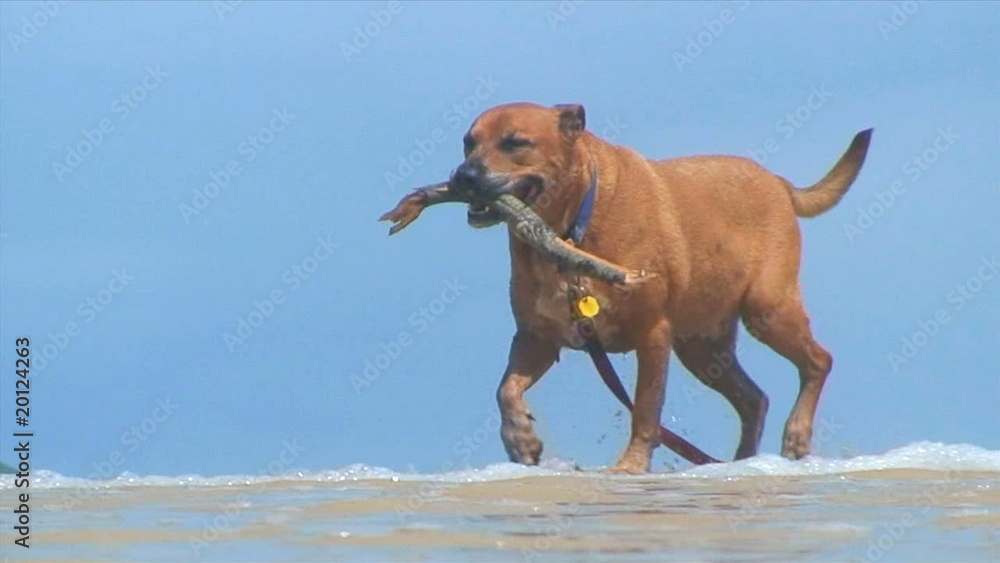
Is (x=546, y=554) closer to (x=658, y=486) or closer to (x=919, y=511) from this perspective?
(x=919, y=511)

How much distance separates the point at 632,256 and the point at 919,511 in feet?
10.8

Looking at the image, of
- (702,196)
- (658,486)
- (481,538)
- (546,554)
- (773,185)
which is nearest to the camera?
(546,554)

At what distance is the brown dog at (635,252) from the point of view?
29.4ft

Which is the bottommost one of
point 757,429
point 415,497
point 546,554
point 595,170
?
point 546,554

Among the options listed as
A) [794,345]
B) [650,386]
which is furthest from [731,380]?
[650,386]

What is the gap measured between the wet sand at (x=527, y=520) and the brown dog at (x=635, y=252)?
1.49 meters

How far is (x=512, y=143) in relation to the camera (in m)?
9.05

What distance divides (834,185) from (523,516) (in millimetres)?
5801

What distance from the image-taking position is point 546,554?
16.0 feet

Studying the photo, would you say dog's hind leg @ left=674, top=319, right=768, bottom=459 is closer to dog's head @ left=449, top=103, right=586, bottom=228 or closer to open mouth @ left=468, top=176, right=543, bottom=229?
dog's head @ left=449, top=103, right=586, bottom=228

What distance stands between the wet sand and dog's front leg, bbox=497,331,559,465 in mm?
1031

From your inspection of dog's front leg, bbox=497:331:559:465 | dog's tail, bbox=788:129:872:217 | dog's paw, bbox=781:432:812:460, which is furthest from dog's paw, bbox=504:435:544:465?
dog's tail, bbox=788:129:872:217

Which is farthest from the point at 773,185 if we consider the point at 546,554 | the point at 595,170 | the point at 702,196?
the point at 546,554

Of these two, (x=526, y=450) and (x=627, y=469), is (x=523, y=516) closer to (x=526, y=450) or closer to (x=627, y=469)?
(x=526, y=450)
